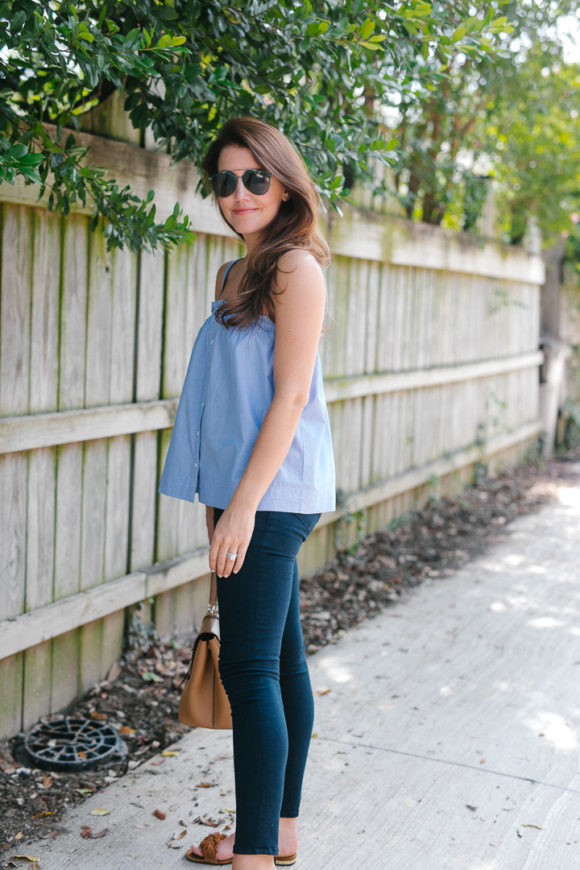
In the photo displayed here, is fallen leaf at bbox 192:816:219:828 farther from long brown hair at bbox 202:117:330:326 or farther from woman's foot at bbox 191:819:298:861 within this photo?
long brown hair at bbox 202:117:330:326

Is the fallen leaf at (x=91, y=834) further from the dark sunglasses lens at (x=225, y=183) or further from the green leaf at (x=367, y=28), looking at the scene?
the green leaf at (x=367, y=28)

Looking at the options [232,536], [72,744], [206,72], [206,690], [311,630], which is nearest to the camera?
[232,536]

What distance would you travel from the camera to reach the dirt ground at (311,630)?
290 centimetres

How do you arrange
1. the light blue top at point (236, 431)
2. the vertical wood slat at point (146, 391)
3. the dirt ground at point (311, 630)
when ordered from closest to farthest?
1. the light blue top at point (236, 431)
2. the dirt ground at point (311, 630)
3. the vertical wood slat at point (146, 391)

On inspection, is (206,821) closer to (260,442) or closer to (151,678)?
(151,678)

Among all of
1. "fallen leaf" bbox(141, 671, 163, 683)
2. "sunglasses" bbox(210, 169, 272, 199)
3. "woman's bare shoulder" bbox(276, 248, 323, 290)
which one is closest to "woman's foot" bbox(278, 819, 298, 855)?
"fallen leaf" bbox(141, 671, 163, 683)

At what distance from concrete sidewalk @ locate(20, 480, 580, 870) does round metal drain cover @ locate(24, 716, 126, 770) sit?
0.17 metres

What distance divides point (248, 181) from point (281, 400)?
0.54 metres

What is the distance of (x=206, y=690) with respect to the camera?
2.49 m

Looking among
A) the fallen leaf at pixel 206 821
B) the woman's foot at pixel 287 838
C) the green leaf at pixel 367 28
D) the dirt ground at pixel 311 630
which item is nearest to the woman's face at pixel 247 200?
the green leaf at pixel 367 28

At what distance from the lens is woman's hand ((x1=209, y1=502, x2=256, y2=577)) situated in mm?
2121

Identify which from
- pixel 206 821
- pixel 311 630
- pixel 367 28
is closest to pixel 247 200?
pixel 367 28

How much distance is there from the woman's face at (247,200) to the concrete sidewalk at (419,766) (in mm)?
1676

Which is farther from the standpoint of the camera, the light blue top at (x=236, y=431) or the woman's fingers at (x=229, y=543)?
the light blue top at (x=236, y=431)
